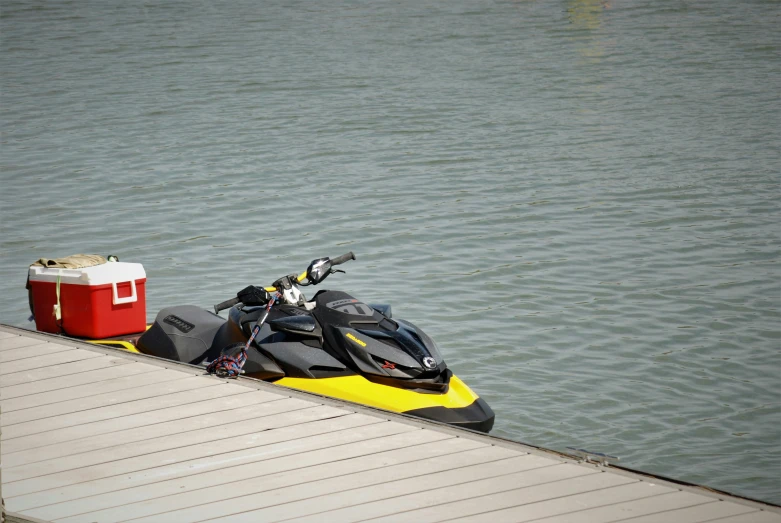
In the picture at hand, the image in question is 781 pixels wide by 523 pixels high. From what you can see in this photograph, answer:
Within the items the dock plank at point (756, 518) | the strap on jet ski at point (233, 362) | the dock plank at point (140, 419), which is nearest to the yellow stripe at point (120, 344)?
the strap on jet ski at point (233, 362)

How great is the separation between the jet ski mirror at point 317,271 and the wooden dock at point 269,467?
65 centimetres

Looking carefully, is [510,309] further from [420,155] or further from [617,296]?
[420,155]

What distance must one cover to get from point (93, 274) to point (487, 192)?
6.22 meters

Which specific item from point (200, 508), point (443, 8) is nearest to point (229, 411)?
point (200, 508)

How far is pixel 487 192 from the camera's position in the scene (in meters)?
11.3

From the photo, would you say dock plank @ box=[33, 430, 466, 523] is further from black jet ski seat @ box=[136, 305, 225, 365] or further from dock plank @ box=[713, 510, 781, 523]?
black jet ski seat @ box=[136, 305, 225, 365]

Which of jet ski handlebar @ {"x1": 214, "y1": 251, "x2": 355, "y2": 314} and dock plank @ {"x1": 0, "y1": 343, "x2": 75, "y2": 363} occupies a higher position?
jet ski handlebar @ {"x1": 214, "y1": 251, "x2": 355, "y2": 314}

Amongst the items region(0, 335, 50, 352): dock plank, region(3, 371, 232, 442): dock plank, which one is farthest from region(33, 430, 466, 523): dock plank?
region(0, 335, 50, 352): dock plank

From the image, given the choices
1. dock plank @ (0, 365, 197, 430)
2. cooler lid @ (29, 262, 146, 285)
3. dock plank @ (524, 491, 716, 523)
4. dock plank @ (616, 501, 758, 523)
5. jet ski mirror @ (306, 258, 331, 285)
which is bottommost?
dock plank @ (616, 501, 758, 523)

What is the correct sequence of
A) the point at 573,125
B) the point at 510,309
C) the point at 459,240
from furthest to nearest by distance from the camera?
the point at 573,125 < the point at 459,240 < the point at 510,309

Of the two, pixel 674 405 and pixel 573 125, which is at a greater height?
pixel 573 125

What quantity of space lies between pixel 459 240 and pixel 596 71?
28.8 ft

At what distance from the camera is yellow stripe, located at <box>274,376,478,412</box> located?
477cm

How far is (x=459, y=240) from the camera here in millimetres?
9773
